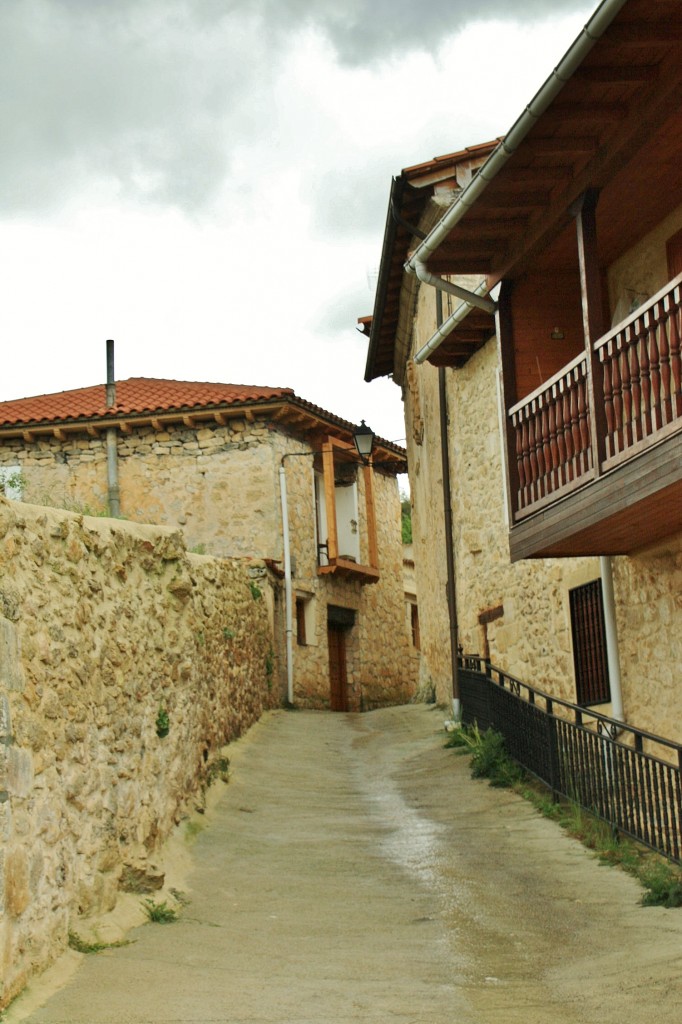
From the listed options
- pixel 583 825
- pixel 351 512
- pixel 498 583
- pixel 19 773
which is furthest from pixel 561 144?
pixel 351 512

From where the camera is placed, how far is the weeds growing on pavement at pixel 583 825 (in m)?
7.76

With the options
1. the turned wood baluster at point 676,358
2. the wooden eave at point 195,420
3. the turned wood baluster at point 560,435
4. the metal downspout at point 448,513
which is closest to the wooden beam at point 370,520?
the wooden eave at point 195,420

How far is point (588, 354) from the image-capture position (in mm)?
8742

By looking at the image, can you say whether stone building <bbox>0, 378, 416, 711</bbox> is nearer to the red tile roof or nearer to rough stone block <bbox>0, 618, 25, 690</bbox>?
the red tile roof

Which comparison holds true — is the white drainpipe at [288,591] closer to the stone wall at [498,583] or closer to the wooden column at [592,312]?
the stone wall at [498,583]

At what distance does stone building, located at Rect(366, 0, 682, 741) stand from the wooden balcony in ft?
0.05

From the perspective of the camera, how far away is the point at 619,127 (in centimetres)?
862

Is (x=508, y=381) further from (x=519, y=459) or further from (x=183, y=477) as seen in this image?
(x=183, y=477)

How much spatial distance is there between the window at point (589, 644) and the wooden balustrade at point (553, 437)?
153 centimetres

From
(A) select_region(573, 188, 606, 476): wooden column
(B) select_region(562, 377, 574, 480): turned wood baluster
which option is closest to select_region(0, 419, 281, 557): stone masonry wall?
(B) select_region(562, 377, 574, 480): turned wood baluster

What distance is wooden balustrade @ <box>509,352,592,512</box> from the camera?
9070 millimetres

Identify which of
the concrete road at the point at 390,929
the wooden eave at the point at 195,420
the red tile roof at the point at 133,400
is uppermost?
the red tile roof at the point at 133,400

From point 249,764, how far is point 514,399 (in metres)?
5.03

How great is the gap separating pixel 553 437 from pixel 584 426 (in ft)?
1.64
